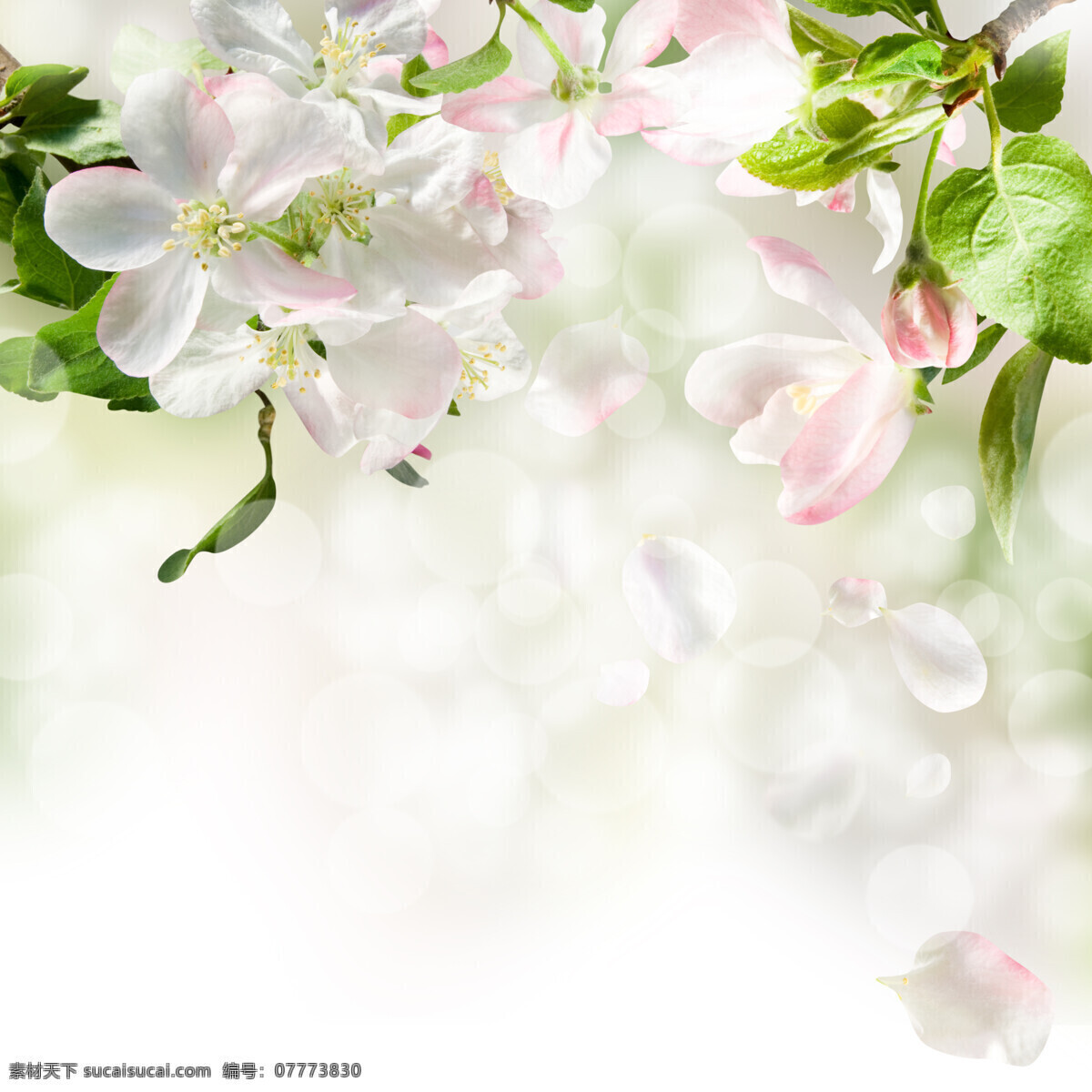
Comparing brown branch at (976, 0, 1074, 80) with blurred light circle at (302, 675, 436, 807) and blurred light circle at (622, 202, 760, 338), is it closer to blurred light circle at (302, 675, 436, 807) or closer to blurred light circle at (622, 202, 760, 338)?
blurred light circle at (622, 202, 760, 338)

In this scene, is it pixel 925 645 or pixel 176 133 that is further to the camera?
pixel 925 645

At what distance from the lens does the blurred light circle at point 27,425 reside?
0.41m

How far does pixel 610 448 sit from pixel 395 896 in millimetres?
249

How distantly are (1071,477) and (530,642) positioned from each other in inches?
11.2

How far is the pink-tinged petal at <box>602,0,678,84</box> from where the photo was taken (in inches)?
14.2

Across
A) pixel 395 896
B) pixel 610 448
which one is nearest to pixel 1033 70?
pixel 610 448

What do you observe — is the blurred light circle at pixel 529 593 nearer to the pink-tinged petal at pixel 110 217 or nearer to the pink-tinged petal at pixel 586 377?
the pink-tinged petal at pixel 586 377

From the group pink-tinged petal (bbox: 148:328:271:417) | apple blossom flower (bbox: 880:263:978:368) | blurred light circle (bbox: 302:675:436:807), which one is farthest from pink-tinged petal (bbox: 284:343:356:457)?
apple blossom flower (bbox: 880:263:978:368)

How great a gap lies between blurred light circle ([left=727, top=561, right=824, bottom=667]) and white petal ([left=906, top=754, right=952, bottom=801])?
0.27 ft

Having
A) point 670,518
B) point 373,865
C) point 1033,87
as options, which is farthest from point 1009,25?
point 373,865

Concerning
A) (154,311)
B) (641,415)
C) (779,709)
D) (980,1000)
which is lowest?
(980,1000)

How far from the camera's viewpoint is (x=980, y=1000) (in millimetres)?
422

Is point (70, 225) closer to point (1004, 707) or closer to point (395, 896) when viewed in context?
point (395, 896)

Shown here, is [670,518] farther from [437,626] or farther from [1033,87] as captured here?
[1033,87]
